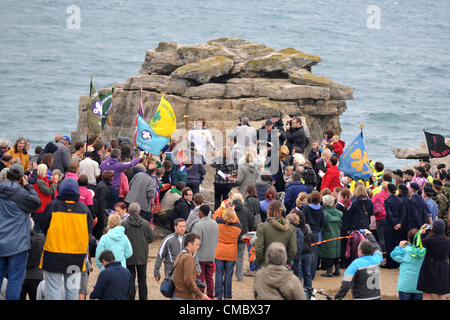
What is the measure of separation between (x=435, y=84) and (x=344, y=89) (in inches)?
3109

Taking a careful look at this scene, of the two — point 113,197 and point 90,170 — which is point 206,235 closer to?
point 113,197

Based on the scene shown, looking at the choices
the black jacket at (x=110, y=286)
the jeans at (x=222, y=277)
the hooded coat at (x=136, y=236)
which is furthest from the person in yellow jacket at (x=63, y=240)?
the jeans at (x=222, y=277)

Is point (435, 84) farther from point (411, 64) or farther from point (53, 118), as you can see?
point (53, 118)

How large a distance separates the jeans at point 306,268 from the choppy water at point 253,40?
42328mm

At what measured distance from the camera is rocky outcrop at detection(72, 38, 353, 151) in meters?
21.1

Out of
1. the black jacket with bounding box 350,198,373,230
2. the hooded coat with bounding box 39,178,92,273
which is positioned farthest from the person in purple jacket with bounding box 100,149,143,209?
the black jacket with bounding box 350,198,373,230

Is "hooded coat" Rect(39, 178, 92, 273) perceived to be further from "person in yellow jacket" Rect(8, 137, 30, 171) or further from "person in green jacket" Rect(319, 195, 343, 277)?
"person in yellow jacket" Rect(8, 137, 30, 171)

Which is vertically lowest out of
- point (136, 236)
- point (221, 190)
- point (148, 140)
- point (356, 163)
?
point (136, 236)

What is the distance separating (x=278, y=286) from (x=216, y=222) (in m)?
3.66

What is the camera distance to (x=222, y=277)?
37.3 feet

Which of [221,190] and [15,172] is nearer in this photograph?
[15,172]

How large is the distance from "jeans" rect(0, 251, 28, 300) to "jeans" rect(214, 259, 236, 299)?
325 cm

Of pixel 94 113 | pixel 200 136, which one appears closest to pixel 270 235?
pixel 200 136

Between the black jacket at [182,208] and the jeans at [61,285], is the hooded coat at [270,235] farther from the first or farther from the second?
the black jacket at [182,208]
